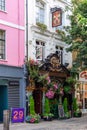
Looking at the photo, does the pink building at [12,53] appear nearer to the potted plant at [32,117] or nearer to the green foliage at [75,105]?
the potted plant at [32,117]

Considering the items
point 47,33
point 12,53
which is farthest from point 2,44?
point 47,33

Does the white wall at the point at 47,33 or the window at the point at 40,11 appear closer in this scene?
the white wall at the point at 47,33

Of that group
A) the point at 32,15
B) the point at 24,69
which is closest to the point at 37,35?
the point at 32,15

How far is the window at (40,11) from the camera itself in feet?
90.3

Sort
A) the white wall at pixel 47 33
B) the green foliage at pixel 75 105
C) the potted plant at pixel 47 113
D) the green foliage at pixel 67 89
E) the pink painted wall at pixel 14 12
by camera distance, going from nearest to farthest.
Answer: the pink painted wall at pixel 14 12 < the potted plant at pixel 47 113 < the white wall at pixel 47 33 < the green foliage at pixel 67 89 < the green foliage at pixel 75 105

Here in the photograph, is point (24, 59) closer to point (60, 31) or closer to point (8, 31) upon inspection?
point (8, 31)

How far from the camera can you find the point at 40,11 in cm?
2797

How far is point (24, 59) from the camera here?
25.2 meters

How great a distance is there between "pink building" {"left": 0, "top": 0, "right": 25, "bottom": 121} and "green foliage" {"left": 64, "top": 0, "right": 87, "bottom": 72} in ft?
11.5

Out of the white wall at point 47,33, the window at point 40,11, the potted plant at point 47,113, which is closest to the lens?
the potted plant at point 47,113

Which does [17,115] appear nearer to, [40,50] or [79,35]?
[40,50]

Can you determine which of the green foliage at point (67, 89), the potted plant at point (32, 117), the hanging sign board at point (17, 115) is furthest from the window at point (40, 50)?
the hanging sign board at point (17, 115)

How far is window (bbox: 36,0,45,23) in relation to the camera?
27.5 metres

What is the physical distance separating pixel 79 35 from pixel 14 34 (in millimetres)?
4460
